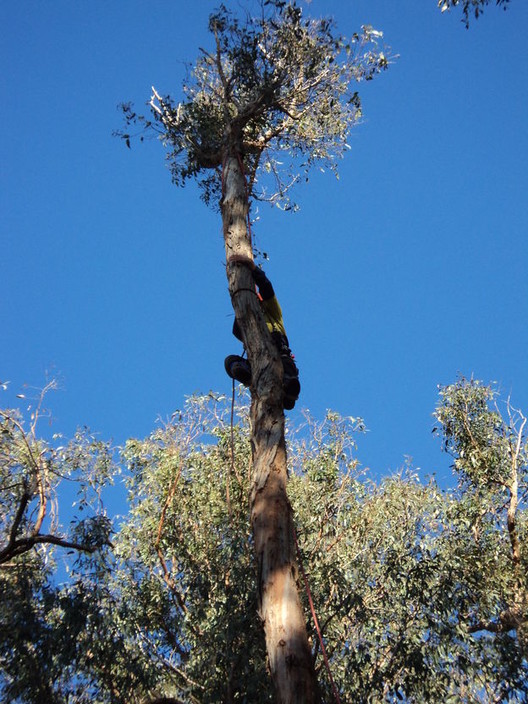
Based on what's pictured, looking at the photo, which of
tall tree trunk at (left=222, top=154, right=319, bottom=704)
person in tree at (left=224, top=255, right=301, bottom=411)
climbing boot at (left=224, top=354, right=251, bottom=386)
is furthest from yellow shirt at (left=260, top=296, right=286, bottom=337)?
climbing boot at (left=224, top=354, right=251, bottom=386)

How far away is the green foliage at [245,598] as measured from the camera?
6.29 metres

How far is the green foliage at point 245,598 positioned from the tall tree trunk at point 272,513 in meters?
0.58

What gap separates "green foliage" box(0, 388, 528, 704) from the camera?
6293 mm

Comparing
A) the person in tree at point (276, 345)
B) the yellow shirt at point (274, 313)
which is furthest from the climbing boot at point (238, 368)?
the yellow shirt at point (274, 313)

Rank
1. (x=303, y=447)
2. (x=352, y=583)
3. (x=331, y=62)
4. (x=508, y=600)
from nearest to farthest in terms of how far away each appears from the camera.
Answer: (x=352, y=583) → (x=508, y=600) → (x=331, y=62) → (x=303, y=447)

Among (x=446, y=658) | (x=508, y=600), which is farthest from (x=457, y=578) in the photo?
(x=508, y=600)

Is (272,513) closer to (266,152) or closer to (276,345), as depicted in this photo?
(276,345)

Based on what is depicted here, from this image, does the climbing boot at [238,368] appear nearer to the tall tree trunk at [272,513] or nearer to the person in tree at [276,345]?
the person in tree at [276,345]

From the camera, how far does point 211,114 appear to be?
9336 mm

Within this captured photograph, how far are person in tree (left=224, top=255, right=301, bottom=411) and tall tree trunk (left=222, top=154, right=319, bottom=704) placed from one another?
20cm

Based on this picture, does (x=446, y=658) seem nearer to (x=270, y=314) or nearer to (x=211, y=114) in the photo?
(x=270, y=314)

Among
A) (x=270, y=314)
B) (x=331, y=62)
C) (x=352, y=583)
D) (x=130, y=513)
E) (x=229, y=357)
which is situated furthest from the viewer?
(x=331, y=62)

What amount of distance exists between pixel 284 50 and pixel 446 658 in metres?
7.97

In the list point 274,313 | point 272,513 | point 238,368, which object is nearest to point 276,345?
point 238,368
